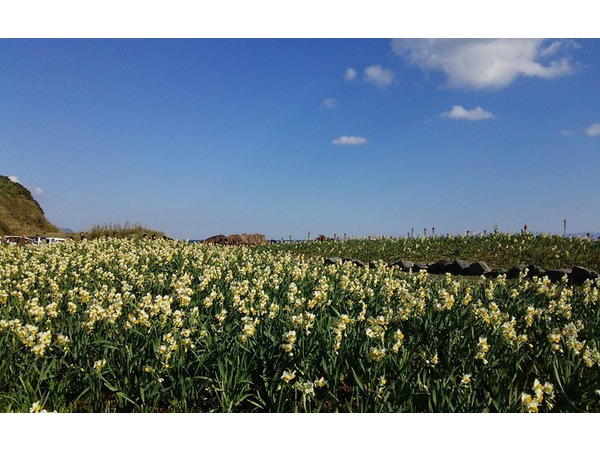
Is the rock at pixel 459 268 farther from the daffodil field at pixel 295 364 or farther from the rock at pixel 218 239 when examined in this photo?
the rock at pixel 218 239

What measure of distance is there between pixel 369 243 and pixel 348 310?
49.0 ft

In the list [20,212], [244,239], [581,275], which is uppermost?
[20,212]

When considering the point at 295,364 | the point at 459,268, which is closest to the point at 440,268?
the point at 459,268

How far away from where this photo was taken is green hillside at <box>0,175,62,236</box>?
34344 mm

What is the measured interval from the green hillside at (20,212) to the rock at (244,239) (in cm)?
1811

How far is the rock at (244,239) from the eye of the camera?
81.6 feet

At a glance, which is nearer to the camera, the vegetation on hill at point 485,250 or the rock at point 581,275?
the rock at point 581,275

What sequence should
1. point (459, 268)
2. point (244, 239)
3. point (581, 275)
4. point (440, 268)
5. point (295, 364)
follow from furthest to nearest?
point (244, 239) < point (440, 268) < point (459, 268) < point (581, 275) < point (295, 364)

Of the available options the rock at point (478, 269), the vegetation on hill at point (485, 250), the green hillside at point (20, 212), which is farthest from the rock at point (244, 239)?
the green hillside at point (20, 212)

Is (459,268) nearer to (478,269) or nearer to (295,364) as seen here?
(478,269)

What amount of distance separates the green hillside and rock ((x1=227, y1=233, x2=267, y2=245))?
18113mm

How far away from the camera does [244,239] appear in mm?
25094

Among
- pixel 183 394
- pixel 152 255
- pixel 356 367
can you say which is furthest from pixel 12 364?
pixel 152 255

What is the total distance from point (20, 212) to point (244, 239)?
23.7 m
